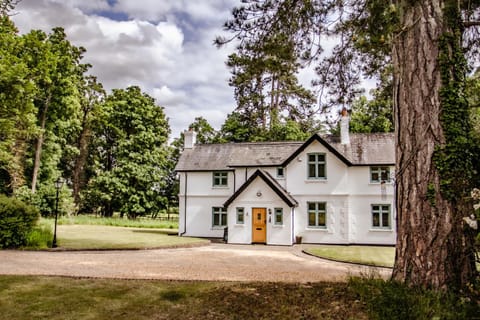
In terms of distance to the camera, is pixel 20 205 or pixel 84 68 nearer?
pixel 20 205

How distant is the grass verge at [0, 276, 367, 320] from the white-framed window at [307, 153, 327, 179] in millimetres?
14666

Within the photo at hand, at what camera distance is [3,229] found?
580 inches

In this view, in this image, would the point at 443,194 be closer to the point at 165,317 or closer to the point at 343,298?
the point at 343,298

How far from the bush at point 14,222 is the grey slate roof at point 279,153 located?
10.5 metres

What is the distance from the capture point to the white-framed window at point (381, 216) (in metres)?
20.8

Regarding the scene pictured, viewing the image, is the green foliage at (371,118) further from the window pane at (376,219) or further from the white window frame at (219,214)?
the white window frame at (219,214)

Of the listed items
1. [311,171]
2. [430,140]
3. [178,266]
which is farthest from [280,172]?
[430,140]

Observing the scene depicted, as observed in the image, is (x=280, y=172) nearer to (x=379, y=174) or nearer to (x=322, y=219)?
(x=322, y=219)

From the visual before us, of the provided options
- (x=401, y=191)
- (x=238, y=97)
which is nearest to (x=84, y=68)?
(x=238, y=97)

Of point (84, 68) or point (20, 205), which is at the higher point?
point (84, 68)

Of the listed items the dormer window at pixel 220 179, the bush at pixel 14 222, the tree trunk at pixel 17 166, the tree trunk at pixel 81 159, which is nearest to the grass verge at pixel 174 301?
the bush at pixel 14 222

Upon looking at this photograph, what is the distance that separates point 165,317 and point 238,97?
33445mm

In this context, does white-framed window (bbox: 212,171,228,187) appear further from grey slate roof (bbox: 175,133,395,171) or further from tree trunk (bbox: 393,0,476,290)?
tree trunk (bbox: 393,0,476,290)

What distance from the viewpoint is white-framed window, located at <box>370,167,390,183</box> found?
68.3ft
